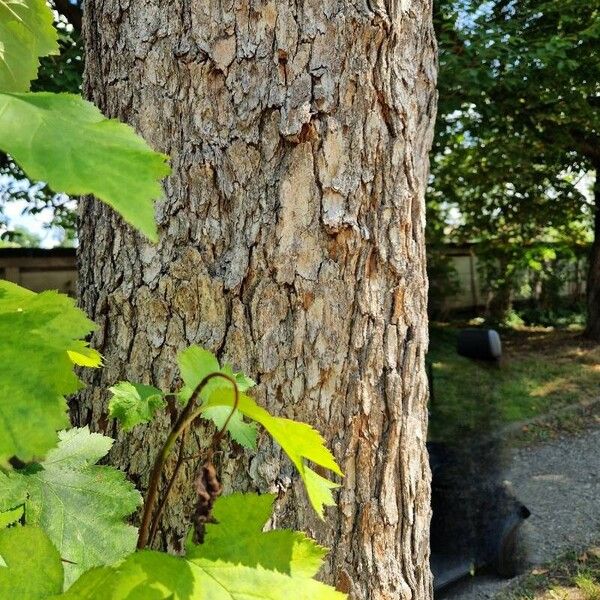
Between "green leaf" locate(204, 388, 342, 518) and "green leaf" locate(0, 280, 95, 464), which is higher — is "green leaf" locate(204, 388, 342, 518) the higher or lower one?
the lower one

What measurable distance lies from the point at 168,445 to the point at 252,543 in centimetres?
15

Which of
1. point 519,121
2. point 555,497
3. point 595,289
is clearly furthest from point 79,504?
point 595,289

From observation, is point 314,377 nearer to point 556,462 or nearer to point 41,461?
point 41,461

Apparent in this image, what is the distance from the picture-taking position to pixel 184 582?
0.63 m

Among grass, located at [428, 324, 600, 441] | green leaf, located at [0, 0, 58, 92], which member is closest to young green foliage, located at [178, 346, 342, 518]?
green leaf, located at [0, 0, 58, 92]

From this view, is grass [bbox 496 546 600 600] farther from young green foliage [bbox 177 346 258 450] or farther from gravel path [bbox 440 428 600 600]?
young green foliage [bbox 177 346 258 450]

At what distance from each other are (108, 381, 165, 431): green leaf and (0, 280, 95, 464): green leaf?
1.60ft

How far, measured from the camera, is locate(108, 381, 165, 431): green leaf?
1.00m

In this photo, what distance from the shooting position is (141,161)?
46 cm

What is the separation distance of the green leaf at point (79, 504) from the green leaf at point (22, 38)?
45 cm

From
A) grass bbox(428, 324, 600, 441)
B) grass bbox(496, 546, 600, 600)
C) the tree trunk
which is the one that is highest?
the tree trunk

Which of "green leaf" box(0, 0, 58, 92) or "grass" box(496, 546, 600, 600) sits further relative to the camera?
"grass" box(496, 546, 600, 600)

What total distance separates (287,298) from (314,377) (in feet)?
0.45

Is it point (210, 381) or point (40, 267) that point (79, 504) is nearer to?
point (210, 381)
